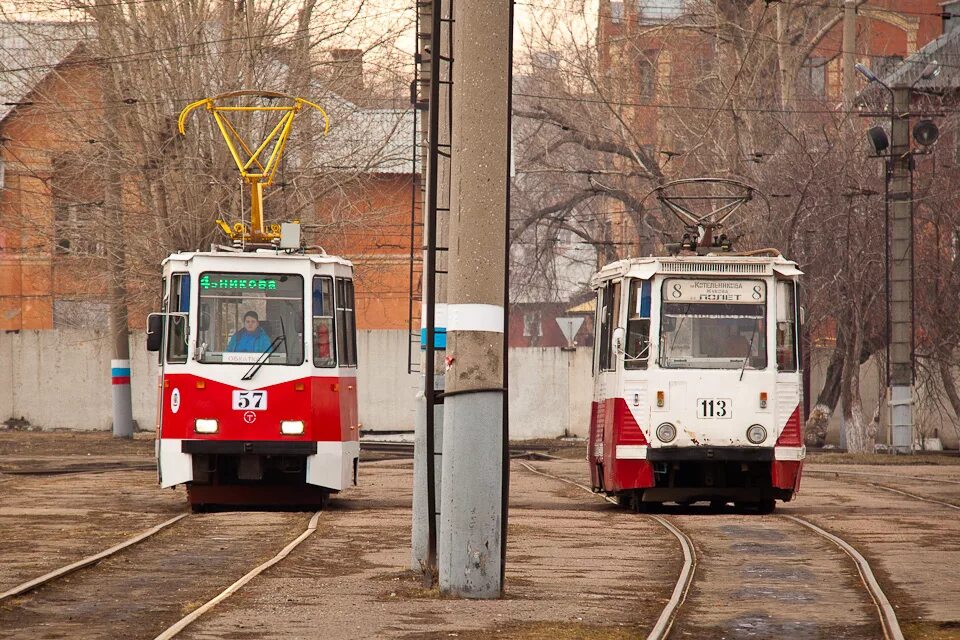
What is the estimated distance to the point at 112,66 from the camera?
101 feet

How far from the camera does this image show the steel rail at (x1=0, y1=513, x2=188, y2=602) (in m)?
10.8

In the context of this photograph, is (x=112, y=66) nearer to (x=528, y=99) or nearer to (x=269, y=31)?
(x=269, y=31)

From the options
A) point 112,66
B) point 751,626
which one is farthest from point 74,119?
point 751,626

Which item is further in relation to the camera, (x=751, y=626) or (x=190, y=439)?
(x=190, y=439)

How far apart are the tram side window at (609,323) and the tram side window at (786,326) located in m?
1.80

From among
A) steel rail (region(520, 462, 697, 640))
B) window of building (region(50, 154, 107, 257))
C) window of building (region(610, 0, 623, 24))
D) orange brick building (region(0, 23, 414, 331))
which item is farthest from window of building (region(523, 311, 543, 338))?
steel rail (region(520, 462, 697, 640))

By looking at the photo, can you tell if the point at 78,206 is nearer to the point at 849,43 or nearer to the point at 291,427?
the point at 291,427

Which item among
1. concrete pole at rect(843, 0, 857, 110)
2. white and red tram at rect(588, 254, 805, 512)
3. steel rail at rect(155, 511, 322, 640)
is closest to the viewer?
steel rail at rect(155, 511, 322, 640)

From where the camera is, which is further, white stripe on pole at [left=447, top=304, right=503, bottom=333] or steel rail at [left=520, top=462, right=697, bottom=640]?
white stripe on pole at [left=447, top=304, right=503, bottom=333]

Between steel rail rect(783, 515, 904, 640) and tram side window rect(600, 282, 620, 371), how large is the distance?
331 cm

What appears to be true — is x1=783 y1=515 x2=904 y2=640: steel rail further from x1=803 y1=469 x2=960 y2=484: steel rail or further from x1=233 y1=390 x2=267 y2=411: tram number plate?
x1=803 y1=469 x2=960 y2=484: steel rail

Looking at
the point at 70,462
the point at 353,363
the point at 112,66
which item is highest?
the point at 112,66

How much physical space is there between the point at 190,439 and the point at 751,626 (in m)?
9.05

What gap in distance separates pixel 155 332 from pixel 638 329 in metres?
5.26
